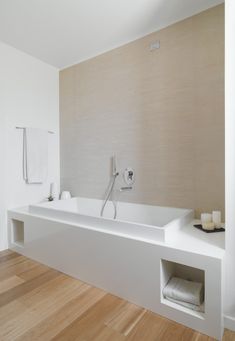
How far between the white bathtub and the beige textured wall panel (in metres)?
0.11

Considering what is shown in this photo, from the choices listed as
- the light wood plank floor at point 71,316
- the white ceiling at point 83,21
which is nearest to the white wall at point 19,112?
the white ceiling at point 83,21

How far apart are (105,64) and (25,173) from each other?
1.77 meters

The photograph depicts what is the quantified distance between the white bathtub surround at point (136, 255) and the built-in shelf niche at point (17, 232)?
32 centimetres

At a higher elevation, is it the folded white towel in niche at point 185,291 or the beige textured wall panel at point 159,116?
the beige textured wall panel at point 159,116

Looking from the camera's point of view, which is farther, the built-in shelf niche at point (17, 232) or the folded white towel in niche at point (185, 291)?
the built-in shelf niche at point (17, 232)

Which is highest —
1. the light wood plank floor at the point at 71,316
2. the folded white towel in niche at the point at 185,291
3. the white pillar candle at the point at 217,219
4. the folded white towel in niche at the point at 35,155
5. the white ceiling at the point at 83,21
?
the white ceiling at the point at 83,21

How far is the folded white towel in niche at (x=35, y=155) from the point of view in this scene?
2.77m

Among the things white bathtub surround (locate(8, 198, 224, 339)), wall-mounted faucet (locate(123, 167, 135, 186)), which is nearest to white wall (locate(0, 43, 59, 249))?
white bathtub surround (locate(8, 198, 224, 339))

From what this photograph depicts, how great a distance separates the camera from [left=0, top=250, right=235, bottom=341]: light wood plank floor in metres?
1.32

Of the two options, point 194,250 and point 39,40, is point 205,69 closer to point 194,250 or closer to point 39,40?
point 194,250

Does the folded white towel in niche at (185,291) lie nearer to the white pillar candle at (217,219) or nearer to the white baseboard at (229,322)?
the white baseboard at (229,322)

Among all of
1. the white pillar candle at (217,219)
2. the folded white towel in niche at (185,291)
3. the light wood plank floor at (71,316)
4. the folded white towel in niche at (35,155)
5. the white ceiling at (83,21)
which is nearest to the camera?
the light wood plank floor at (71,316)

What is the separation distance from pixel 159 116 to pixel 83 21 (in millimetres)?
1253

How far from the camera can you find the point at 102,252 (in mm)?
1751
